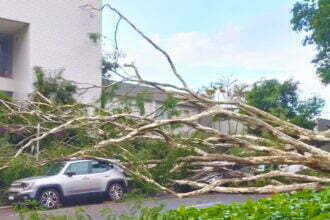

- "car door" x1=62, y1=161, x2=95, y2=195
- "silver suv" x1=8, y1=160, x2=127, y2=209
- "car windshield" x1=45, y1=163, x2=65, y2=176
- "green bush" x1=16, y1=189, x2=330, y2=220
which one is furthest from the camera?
"car windshield" x1=45, y1=163, x2=65, y2=176

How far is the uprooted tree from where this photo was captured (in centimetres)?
879

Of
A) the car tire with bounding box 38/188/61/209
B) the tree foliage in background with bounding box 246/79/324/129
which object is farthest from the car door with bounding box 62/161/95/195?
the tree foliage in background with bounding box 246/79/324/129

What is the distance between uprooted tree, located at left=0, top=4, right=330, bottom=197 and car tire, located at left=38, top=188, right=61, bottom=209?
135 centimetres

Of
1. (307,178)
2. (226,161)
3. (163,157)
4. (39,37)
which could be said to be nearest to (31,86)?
(39,37)

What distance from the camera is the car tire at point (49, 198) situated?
1337 cm

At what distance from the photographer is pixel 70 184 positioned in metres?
13.9

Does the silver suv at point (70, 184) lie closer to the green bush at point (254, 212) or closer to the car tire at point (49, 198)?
the car tire at point (49, 198)

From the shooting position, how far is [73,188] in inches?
549

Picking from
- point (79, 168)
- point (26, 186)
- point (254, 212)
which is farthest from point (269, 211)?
point (79, 168)

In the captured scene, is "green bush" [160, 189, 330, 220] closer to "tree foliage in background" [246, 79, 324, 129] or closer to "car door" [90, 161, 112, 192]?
"car door" [90, 161, 112, 192]

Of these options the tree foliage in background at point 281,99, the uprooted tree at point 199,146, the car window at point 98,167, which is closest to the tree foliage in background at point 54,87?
the car window at point 98,167

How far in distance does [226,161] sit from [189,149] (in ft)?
3.06

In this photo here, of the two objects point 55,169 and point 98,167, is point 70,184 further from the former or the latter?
point 98,167

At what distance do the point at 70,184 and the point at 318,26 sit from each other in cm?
1610
